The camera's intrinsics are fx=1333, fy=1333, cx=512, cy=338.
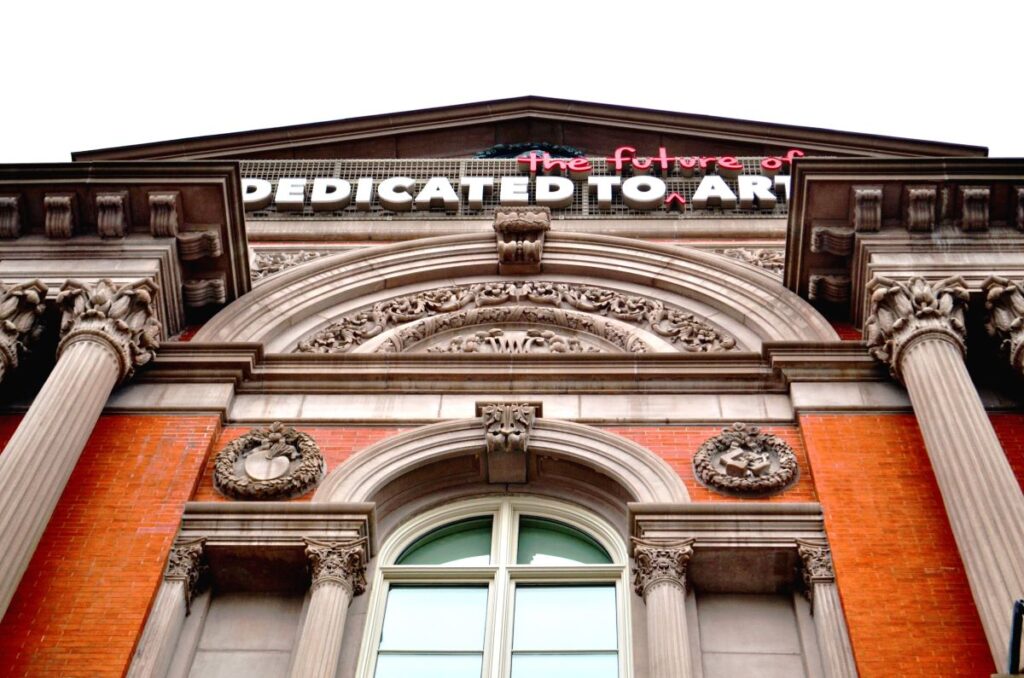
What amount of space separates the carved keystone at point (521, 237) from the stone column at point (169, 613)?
7234 millimetres

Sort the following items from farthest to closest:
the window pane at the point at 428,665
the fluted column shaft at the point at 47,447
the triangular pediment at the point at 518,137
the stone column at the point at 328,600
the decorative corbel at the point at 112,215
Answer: the triangular pediment at the point at 518,137, the decorative corbel at the point at 112,215, the window pane at the point at 428,665, the fluted column shaft at the point at 47,447, the stone column at the point at 328,600

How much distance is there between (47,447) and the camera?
1191 cm

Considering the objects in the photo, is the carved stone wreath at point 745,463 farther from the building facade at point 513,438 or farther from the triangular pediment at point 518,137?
the triangular pediment at point 518,137

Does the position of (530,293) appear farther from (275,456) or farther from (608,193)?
(275,456)

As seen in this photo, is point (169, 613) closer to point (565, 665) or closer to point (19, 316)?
point (565, 665)

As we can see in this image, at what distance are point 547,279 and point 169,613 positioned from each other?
8.12m

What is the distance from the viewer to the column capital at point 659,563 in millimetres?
11594

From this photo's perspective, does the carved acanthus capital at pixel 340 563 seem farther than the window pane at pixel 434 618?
Yes

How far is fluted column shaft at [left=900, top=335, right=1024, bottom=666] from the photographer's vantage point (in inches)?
397

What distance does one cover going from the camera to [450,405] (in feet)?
47.0

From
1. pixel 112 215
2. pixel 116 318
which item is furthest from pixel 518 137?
pixel 116 318

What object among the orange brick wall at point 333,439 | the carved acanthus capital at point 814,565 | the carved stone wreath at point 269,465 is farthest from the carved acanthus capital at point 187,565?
the carved acanthus capital at point 814,565

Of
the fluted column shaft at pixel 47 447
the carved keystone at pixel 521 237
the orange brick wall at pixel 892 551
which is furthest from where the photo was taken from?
the carved keystone at pixel 521 237

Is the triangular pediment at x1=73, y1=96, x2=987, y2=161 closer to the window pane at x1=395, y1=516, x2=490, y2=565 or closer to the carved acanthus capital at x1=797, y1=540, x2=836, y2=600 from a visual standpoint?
the window pane at x1=395, y1=516, x2=490, y2=565
